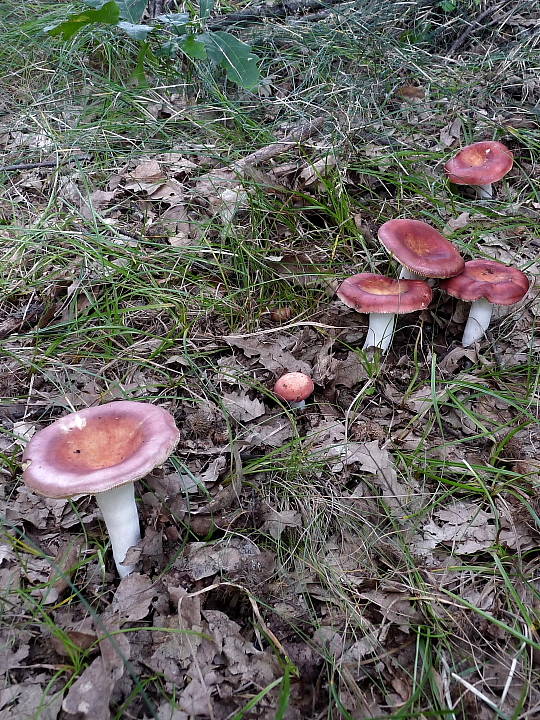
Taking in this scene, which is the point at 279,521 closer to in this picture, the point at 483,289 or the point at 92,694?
the point at 92,694

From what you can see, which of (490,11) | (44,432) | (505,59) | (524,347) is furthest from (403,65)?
(44,432)

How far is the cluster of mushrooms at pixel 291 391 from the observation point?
6.06 feet

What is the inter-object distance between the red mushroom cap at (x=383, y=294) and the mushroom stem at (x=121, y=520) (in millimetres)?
1518

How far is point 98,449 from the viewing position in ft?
6.93

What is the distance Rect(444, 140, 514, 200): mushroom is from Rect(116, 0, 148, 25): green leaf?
2429 millimetres

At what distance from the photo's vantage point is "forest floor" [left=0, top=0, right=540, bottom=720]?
199 cm

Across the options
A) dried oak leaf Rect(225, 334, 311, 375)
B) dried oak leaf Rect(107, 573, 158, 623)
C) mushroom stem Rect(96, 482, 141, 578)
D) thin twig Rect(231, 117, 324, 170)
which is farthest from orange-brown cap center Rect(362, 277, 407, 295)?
dried oak leaf Rect(107, 573, 158, 623)

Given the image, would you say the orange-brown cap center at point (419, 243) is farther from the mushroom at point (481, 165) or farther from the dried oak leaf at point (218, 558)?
the dried oak leaf at point (218, 558)

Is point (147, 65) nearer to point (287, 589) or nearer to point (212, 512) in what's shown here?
point (212, 512)

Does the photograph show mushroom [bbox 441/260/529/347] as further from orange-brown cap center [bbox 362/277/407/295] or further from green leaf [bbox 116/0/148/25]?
green leaf [bbox 116/0/148/25]

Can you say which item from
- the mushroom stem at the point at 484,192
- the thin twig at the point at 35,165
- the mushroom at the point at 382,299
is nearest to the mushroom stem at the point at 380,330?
the mushroom at the point at 382,299

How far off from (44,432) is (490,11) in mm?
5678

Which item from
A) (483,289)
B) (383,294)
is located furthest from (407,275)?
(483,289)

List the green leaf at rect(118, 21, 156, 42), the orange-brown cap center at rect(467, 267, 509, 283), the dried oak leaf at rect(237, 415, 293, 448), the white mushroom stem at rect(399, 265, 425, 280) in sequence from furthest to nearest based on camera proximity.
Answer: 1. the green leaf at rect(118, 21, 156, 42)
2. the white mushroom stem at rect(399, 265, 425, 280)
3. the orange-brown cap center at rect(467, 267, 509, 283)
4. the dried oak leaf at rect(237, 415, 293, 448)
